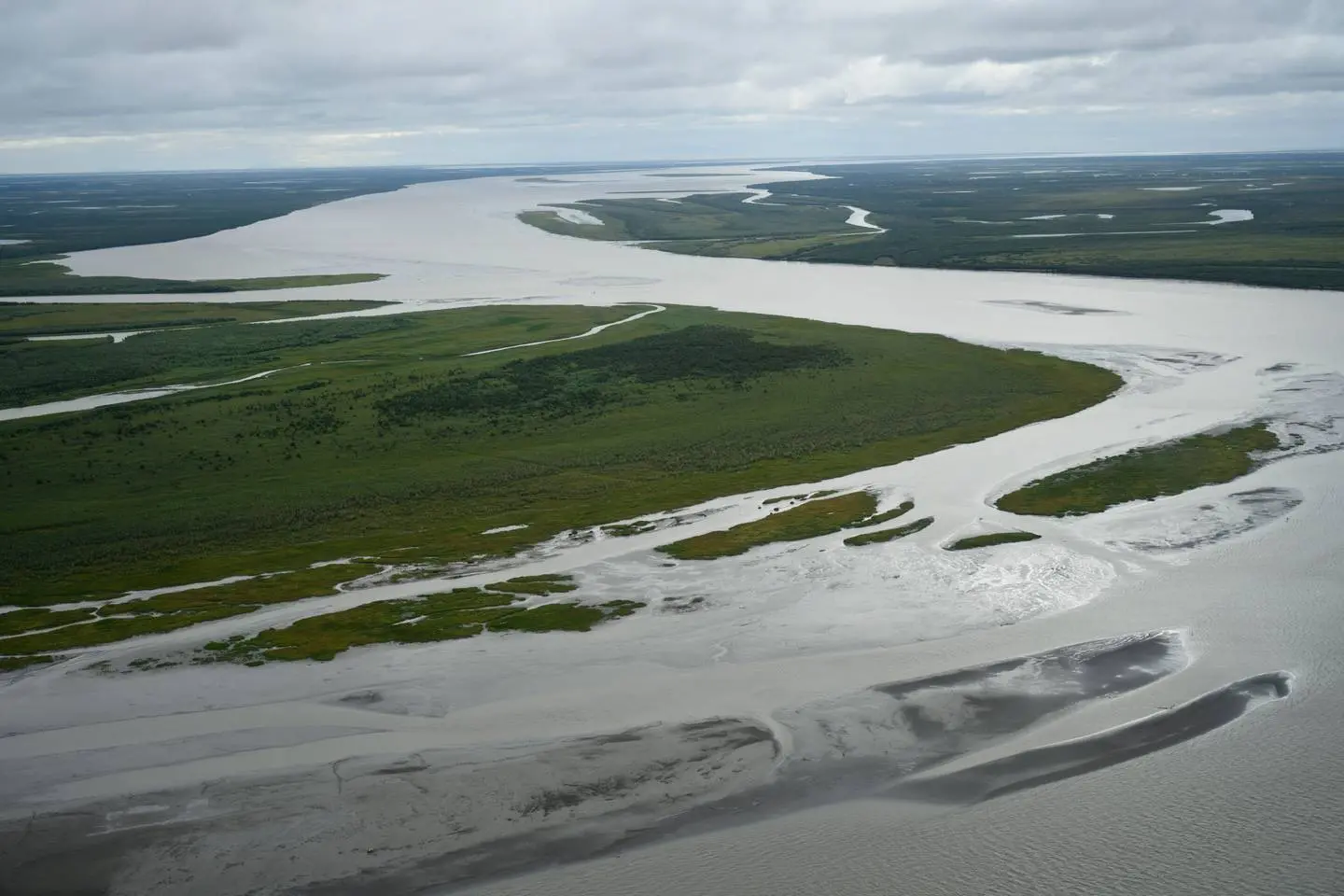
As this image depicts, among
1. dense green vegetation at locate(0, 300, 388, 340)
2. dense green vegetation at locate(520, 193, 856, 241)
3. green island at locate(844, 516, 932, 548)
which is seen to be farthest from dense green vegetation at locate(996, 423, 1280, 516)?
dense green vegetation at locate(520, 193, 856, 241)

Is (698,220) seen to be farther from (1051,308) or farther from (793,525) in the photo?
(793,525)

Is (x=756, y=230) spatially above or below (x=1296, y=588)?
above

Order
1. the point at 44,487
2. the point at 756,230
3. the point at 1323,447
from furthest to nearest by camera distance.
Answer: the point at 756,230 → the point at 1323,447 → the point at 44,487

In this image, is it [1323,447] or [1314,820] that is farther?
[1323,447]

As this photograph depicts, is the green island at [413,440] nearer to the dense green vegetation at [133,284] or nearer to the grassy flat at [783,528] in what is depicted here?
the grassy flat at [783,528]

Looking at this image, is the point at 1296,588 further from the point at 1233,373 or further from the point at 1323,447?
the point at 1233,373

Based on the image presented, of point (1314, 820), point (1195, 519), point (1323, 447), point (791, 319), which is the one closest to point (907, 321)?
point (791, 319)

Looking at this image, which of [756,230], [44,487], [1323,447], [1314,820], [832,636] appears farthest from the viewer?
[756,230]
